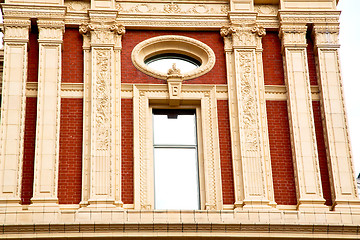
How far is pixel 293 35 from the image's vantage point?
Answer: 2794 cm

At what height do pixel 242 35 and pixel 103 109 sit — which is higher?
pixel 242 35

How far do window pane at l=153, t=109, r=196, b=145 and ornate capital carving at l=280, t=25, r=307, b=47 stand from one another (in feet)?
11.8

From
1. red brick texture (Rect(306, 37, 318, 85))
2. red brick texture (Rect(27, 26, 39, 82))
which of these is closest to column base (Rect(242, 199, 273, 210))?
red brick texture (Rect(306, 37, 318, 85))

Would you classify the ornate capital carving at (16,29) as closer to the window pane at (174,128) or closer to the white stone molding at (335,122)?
the window pane at (174,128)

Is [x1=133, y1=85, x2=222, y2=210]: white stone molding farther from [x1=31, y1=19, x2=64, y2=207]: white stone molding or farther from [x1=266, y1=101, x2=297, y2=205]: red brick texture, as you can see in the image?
[x1=31, y1=19, x2=64, y2=207]: white stone molding

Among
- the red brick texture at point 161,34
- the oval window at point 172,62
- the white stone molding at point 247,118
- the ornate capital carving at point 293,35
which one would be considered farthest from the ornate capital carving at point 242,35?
the oval window at point 172,62

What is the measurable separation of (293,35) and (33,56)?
7.70 metres

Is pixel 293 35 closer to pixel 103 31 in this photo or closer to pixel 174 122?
pixel 174 122

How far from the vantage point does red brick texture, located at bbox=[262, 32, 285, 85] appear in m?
27.5

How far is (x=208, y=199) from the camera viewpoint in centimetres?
2533

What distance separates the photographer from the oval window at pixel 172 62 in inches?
1105

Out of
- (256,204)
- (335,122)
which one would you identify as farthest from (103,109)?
(335,122)

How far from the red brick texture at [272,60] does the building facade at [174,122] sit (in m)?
0.03

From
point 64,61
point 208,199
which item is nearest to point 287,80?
Result: point 208,199
